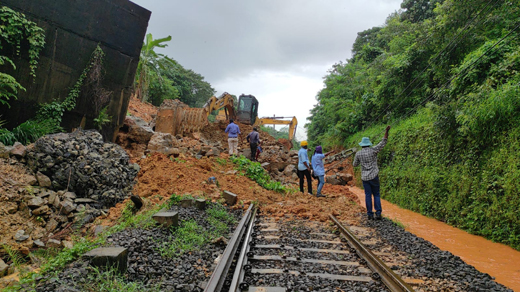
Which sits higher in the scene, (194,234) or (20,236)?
(194,234)

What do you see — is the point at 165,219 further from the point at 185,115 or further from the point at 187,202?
the point at 185,115

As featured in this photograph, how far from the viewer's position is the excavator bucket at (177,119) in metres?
14.2

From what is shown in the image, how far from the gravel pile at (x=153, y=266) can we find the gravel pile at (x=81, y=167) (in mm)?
2941

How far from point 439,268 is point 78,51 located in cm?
1065

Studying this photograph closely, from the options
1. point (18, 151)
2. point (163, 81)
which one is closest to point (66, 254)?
point (18, 151)

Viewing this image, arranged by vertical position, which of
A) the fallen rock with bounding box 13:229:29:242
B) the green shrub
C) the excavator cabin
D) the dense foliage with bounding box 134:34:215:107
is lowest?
the fallen rock with bounding box 13:229:29:242

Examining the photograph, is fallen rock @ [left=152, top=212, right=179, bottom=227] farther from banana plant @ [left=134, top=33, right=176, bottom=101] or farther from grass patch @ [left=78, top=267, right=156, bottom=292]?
banana plant @ [left=134, top=33, right=176, bottom=101]

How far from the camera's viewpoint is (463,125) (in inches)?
297

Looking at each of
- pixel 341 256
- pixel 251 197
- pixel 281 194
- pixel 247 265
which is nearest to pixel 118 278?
pixel 247 265

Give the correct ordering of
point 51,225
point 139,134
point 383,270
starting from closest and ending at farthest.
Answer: point 383,270, point 51,225, point 139,134

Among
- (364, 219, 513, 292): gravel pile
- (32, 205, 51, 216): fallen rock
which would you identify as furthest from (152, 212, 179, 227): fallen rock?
(364, 219, 513, 292): gravel pile

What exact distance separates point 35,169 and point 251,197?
5283 mm

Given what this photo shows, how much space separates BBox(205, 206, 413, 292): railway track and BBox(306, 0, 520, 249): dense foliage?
3.75m

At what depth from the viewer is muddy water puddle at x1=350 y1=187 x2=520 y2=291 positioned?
4.51 m
